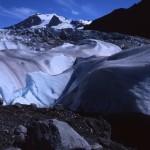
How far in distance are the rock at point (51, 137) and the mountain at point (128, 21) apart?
2175 cm

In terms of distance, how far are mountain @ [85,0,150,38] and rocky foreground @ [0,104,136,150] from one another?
20.3 meters

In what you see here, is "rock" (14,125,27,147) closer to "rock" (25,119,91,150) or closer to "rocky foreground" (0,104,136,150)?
"rocky foreground" (0,104,136,150)

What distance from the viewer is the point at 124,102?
4.17 meters

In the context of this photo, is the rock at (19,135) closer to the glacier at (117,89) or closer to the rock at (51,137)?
the rock at (51,137)

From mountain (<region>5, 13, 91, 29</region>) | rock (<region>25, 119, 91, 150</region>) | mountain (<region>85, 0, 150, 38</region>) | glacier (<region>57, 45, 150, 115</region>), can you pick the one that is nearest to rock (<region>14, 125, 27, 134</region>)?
rock (<region>25, 119, 91, 150</region>)

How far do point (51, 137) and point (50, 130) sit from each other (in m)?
0.05

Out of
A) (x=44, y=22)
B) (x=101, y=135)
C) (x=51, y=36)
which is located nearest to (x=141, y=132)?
(x=101, y=135)

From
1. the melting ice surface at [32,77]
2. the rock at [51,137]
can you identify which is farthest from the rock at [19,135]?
the melting ice surface at [32,77]

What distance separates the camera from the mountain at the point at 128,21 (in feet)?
83.0

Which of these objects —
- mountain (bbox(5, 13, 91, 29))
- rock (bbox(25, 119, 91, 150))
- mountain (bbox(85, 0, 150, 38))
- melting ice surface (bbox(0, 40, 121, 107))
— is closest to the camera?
rock (bbox(25, 119, 91, 150))

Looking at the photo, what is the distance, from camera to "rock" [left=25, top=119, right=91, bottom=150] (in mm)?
2789

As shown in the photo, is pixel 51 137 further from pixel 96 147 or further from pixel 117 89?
pixel 117 89

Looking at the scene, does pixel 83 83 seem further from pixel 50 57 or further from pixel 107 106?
pixel 50 57

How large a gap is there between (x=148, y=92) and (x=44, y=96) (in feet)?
7.22
